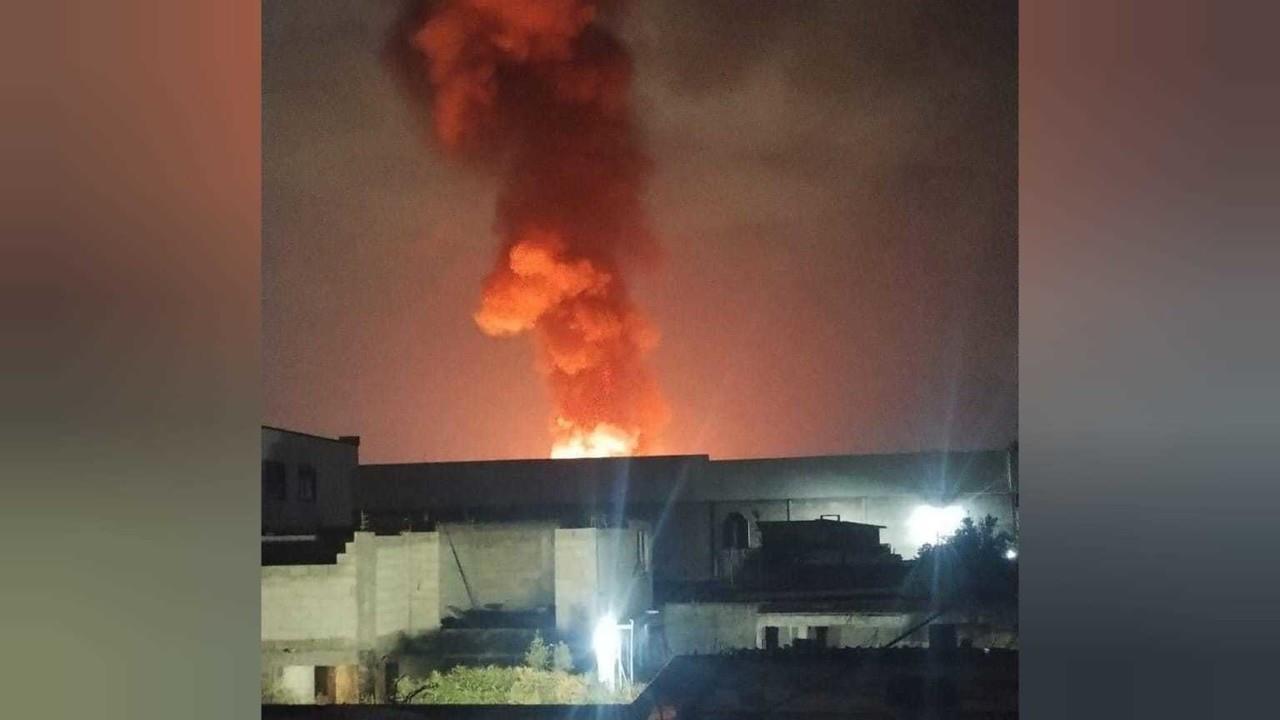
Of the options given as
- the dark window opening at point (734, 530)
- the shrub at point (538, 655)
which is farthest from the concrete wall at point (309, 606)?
the dark window opening at point (734, 530)

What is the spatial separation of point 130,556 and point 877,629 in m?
8.07

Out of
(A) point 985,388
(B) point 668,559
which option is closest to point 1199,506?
(B) point 668,559

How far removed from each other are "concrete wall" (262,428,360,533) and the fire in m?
3.06

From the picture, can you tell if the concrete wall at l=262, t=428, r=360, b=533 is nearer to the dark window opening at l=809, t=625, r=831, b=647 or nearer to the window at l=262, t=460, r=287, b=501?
the window at l=262, t=460, r=287, b=501

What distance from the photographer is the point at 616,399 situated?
16750mm

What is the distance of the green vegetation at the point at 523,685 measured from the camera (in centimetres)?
844

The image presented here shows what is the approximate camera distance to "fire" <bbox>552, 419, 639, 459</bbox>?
16266 mm

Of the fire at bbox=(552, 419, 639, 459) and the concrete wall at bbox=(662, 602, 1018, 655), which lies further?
the fire at bbox=(552, 419, 639, 459)

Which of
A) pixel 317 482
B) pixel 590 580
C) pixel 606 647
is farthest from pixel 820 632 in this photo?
pixel 317 482

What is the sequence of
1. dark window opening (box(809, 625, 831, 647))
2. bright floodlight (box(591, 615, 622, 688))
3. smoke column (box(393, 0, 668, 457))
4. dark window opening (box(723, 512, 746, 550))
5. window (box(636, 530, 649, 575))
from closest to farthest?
dark window opening (box(809, 625, 831, 647)) → bright floodlight (box(591, 615, 622, 688)) → window (box(636, 530, 649, 575)) → dark window opening (box(723, 512, 746, 550)) → smoke column (box(393, 0, 668, 457))

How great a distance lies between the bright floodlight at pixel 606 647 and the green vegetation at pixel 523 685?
0.20m

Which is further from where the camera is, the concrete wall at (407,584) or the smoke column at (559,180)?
the smoke column at (559,180)

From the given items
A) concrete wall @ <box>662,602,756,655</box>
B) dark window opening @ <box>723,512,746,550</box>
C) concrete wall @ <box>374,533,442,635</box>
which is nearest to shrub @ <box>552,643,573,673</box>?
concrete wall @ <box>662,602,756,655</box>

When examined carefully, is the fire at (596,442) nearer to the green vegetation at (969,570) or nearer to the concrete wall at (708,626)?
the green vegetation at (969,570)
